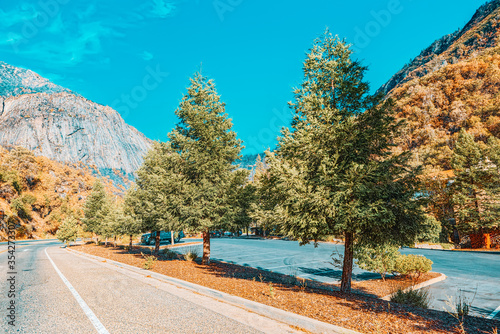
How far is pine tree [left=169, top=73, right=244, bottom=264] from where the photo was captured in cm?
1193

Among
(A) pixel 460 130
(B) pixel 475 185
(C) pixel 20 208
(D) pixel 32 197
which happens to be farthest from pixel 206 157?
(D) pixel 32 197

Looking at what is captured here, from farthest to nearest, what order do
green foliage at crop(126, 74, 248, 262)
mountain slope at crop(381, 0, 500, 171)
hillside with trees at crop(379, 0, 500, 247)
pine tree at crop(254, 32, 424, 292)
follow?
mountain slope at crop(381, 0, 500, 171), hillside with trees at crop(379, 0, 500, 247), green foliage at crop(126, 74, 248, 262), pine tree at crop(254, 32, 424, 292)

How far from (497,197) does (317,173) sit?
27203 mm

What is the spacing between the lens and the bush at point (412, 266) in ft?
36.4

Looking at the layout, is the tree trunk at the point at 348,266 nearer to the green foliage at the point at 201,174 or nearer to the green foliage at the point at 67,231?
the green foliage at the point at 201,174

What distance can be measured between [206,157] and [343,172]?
715cm

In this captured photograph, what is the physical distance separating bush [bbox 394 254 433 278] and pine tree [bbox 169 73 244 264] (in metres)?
8.00

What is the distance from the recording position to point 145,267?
37.6 feet

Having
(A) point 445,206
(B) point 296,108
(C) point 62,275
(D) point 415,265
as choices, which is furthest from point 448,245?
(C) point 62,275

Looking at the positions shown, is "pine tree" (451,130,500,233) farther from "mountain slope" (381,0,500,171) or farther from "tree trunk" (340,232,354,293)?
"mountain slope" (381,0,500,171)

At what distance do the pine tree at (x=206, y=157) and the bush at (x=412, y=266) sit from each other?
26.2 ft

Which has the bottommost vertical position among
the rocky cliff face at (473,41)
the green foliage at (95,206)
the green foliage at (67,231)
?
the green foliage at (67,231)

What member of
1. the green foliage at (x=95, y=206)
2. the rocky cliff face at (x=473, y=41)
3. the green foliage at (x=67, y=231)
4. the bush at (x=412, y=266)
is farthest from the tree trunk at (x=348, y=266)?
the rocky cliff face at (x=473, y=41)

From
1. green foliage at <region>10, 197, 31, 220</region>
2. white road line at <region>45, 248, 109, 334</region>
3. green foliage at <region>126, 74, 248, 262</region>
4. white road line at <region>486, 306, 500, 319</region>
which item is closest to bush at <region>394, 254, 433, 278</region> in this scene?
white road line at <region>486, 306, 500, 319</region>
